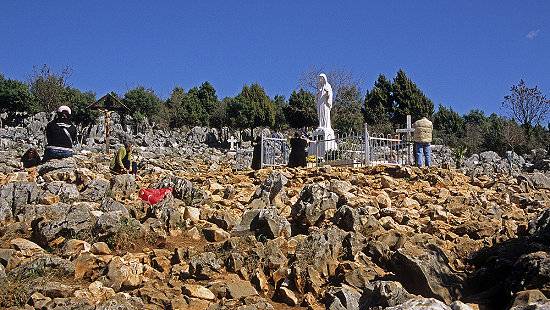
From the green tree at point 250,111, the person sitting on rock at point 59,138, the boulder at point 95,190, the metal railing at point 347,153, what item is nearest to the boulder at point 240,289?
the boulder at point 95,190

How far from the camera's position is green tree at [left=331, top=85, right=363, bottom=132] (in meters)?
40.9

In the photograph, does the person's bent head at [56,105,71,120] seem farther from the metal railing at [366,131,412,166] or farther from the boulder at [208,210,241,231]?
the metal railing at [366,131,412,166]

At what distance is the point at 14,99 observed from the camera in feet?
125

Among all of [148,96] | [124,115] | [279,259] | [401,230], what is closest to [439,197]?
[401,230]

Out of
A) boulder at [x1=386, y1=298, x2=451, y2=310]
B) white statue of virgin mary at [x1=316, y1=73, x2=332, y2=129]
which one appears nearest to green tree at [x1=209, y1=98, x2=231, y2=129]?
white statue of virgin mary at [x1=316, y1=73, x2=332, y2=129]

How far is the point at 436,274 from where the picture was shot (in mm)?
5848

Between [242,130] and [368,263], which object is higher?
[242,130]

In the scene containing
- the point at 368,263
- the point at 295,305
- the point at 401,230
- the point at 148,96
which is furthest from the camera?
the point at 148,96

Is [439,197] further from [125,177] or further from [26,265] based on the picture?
[26,265]

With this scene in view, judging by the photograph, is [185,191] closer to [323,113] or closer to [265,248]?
[265,248]

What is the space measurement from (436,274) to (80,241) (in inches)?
167

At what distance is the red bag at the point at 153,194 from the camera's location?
9.11 meters

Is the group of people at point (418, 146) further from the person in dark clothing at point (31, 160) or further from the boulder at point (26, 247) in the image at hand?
the boulder at point (26, 247)

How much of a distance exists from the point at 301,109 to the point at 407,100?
8741 millimetres
